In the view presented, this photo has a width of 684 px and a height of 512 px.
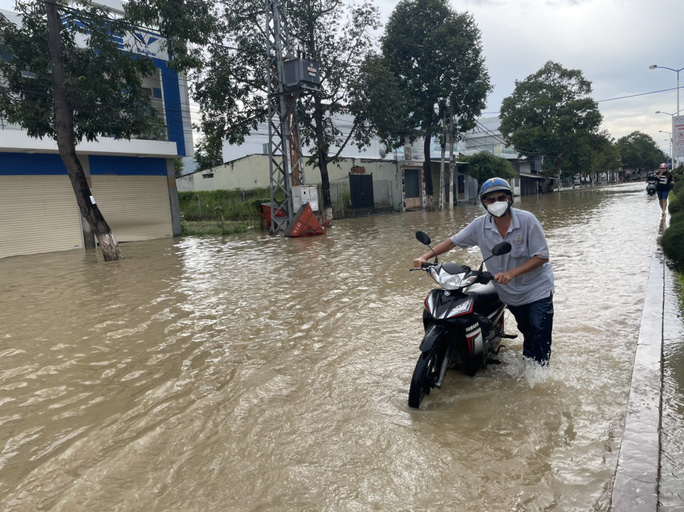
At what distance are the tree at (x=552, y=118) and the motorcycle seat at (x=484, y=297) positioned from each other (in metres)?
53.5

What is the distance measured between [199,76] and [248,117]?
2.59 meters

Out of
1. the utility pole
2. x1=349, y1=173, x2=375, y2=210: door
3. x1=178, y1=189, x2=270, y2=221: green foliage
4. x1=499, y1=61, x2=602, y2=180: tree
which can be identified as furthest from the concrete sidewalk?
x1=499, y1=61, x2=602, y2=180: tree

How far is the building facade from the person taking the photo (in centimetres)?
1633

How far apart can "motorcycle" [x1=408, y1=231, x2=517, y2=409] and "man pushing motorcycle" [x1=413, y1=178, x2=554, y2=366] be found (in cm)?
19

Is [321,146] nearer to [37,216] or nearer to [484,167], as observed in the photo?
[37,216]

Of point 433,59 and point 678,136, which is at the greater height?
point 433,59

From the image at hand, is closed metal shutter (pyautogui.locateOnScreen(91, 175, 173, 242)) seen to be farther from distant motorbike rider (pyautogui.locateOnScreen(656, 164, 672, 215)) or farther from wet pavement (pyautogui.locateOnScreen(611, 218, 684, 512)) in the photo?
wet pavement (pyautogui.locateOnScreen(611, 218, 684, 512))

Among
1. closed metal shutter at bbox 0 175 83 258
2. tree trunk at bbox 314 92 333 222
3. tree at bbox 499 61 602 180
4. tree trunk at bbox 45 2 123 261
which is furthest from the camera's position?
tree at bbox 499 61 602 180

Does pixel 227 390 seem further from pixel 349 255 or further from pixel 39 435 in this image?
pixel 349 255

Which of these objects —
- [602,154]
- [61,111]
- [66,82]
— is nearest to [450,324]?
[66,82]

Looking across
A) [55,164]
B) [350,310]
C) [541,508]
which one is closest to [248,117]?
[55,164]

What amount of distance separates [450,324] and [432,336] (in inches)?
→ 6.7

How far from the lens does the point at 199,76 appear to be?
2111 cm

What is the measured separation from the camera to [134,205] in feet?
66.1
